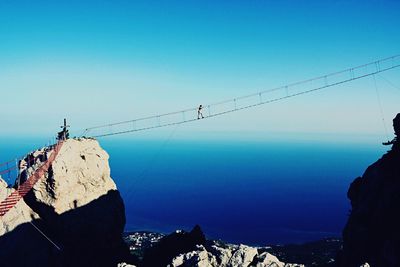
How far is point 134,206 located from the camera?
197000 mm

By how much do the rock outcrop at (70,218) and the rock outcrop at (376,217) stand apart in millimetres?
30313

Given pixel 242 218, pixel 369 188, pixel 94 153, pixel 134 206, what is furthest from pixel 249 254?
pixel 134 206

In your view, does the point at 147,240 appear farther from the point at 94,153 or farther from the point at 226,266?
the point at 226,266

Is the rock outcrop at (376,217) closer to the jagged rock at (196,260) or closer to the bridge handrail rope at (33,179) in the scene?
the jagged rock at (196,260)

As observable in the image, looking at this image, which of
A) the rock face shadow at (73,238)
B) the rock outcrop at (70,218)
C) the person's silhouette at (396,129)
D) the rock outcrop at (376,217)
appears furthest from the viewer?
the person's silhouette at (396,129)

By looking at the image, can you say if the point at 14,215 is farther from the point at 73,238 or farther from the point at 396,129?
the point at 396,129

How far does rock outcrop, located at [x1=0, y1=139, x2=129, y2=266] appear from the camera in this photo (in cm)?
4012

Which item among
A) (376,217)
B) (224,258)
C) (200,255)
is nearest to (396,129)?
(376,217)

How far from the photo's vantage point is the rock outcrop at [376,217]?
39156 mm

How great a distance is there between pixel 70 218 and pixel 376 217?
36.5m

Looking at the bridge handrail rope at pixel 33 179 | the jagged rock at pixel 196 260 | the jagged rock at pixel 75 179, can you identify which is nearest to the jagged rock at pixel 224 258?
the jagged rock at pixel 196 260

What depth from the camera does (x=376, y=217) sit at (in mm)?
42188

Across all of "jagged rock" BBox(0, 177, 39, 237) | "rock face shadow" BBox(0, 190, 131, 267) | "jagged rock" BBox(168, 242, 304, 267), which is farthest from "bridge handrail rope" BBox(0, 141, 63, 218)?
"jagged rock" BBox(168, 242, 304, 267)

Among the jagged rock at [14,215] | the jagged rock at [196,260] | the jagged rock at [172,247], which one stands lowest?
the jagged rock at [172,247]
